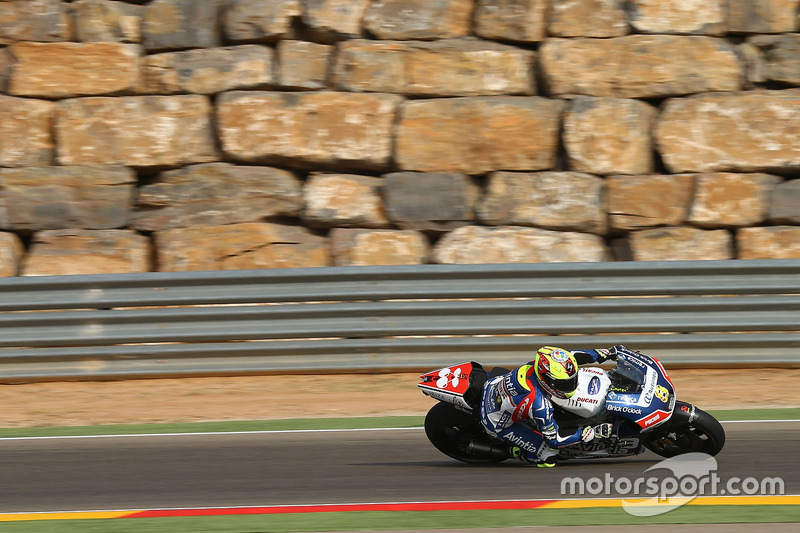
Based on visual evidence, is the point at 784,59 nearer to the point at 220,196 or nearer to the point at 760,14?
the point at 760,14

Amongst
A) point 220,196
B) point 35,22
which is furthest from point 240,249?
point 35,22

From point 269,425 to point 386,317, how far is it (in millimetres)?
2126

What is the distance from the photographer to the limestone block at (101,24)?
520 inches

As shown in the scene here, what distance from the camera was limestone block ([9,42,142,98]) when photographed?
512 inches

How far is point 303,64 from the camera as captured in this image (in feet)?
42.4

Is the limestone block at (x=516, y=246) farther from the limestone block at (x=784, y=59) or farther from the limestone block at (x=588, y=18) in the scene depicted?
the limestone block at (x=784, y=59)

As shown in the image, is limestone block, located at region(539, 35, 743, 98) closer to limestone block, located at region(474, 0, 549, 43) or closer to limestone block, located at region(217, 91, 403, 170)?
limestone block, located at region(474, 0, 549, 43)

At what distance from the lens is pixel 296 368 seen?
36.0ft

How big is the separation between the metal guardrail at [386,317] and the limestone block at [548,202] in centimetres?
163

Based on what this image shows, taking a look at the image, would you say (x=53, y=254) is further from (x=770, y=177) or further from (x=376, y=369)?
(x=770, y=177)

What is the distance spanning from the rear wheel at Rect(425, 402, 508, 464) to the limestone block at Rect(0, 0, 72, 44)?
27.3ft

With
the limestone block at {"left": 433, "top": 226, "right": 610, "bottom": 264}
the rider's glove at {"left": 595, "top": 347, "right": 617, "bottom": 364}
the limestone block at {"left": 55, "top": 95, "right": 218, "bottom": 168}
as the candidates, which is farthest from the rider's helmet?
the limestone block at {"left": 55, "top": 95, "right": 218, "bottom": 168}

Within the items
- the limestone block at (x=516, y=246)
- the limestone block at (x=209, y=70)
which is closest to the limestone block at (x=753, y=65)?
the limestone block at (x=516, y=246)

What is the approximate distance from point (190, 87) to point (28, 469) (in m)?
6.35
